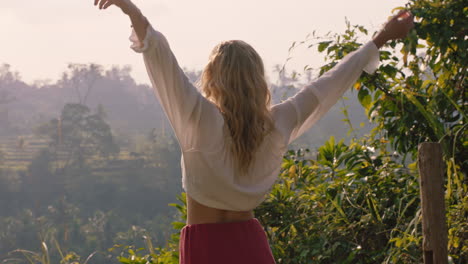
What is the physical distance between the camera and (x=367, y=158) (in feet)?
8.52

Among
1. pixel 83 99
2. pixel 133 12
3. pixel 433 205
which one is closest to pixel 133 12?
pixel 133 12

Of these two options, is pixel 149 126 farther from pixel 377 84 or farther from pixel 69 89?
pixel 377 84

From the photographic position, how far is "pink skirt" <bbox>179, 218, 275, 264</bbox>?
1.47 meters

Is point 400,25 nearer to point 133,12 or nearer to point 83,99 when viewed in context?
point 133,12

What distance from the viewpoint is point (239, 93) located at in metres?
1.47

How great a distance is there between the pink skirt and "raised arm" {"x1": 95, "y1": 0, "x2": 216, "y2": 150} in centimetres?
26

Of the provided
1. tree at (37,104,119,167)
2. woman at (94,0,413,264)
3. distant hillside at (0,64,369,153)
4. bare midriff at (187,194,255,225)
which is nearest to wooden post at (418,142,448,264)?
woman at (94,0,413,264)

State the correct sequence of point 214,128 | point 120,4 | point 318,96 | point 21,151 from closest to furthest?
point 120,4 → point 214,128 → point 318,96 → point 21,151

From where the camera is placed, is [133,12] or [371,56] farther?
[371,56]

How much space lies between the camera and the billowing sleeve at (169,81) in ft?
4.35

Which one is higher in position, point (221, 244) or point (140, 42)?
point (140, 42)

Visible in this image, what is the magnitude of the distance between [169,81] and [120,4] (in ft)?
0.59

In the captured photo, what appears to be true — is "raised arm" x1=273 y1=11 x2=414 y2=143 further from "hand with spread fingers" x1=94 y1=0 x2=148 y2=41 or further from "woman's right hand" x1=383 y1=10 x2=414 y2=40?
"hand with spread fingers" x1=94 y1=0 x2=148 y2=41

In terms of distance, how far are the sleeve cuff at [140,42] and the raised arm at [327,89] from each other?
0.40 m
